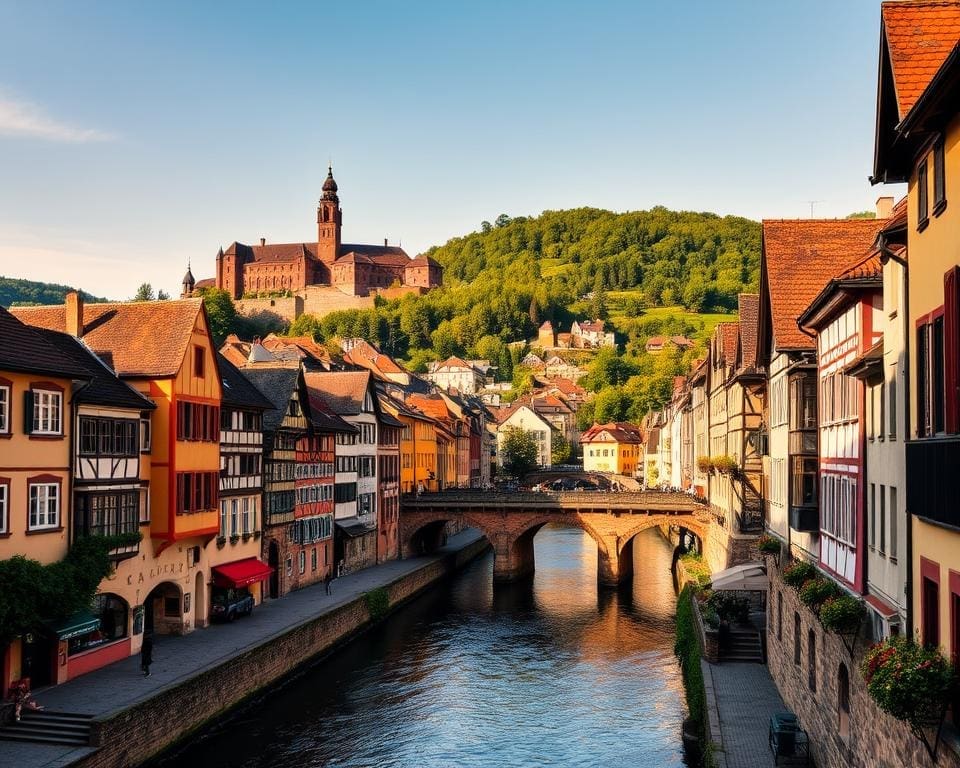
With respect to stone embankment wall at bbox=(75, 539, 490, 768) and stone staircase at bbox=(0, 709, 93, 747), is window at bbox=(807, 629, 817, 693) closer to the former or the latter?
stone embankment wall at bbox=(75, 539, 490, 768)

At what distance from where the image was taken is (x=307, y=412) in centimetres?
4975

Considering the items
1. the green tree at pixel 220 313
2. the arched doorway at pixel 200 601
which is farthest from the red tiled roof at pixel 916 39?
the green tree at pixel 220 313

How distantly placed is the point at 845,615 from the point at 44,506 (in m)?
21.3

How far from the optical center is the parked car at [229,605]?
39.8 meters

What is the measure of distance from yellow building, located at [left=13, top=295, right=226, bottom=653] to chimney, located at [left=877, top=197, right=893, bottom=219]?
22.4m

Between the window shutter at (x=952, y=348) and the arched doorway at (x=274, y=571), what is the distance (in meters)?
37.9

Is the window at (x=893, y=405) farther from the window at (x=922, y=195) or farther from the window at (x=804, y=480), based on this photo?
the window at (x=804, y=480)

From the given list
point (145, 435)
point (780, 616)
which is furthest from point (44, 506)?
point (780, 616)

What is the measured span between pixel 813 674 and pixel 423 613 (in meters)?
32.3

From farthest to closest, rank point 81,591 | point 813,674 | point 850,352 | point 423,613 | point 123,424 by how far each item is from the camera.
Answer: point 423,613
point 123,424
point 81,591
point 813,674
point 850,352

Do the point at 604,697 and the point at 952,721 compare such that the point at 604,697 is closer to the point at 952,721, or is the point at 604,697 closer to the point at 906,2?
the point at 952,721

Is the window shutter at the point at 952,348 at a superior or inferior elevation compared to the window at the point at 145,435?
superior

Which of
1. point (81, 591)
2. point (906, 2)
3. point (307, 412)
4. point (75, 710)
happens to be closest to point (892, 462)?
point (906, 2)

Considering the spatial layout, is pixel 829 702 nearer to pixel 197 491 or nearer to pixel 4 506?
pixel 4 506
